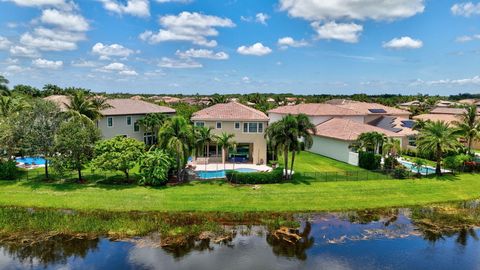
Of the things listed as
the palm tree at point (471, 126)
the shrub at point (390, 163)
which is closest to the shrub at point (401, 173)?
the shrub at point (390, 163)

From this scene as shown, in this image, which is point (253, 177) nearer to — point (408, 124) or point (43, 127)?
point (43, 127)

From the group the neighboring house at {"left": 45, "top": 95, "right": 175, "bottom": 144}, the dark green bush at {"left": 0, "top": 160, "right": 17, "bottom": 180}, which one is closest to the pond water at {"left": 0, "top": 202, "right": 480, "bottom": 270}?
the dark green bush at {"left": 0, "top": 160, "right": 17, "bottom": 180}

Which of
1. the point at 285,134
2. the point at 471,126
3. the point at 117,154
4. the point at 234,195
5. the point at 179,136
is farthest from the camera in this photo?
the point at 471,126

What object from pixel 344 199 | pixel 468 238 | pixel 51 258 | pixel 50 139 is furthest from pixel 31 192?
pixel 468 238

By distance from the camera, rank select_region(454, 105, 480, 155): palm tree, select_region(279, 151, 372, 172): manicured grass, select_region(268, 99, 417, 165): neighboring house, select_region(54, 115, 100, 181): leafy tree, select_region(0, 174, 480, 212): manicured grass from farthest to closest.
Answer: select_region(268, 99, 417, 165): neighboring house < select_region(454, 105, 480, 155): palm tree < select_region(279, 151, 372, 172): manicured grass < select_region(54, 115, 100, 181): leafy tree < select_region(0, 174, 480, 212): manicured grass

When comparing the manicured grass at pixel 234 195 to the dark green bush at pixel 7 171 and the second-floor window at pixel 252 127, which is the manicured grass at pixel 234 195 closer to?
the dark green bush at pixel 7 171

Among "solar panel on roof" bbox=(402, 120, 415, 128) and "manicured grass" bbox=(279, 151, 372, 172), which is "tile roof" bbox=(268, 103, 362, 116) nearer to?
"solar panel on roof" bbox=(402, 120, 415, 128)

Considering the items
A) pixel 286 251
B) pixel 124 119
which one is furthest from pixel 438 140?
pixel 124 119
